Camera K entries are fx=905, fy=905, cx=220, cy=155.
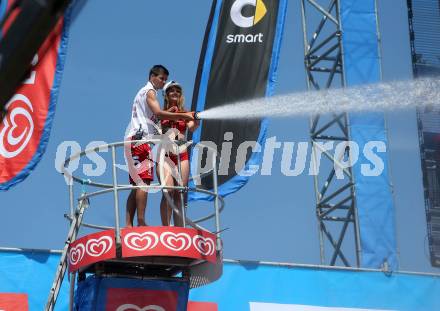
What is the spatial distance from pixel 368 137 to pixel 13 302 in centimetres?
704

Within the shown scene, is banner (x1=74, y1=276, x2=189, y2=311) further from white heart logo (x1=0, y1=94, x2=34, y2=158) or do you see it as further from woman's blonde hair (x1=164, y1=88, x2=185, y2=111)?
white heart logo (x1=0, y1=94, x2=34, y2=158)

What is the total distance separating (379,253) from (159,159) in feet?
16.2

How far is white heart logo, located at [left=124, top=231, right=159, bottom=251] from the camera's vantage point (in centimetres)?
923

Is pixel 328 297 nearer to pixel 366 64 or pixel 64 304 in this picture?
pixel 64 304

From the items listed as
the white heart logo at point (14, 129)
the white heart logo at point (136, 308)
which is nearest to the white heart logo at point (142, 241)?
the white heart logo at point (136, 308)

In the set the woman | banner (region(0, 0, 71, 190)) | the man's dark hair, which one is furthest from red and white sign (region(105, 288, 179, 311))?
banner (region(0, 0, 71, 190))

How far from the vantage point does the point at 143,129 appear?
402 inches

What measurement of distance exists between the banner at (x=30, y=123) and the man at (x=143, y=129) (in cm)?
190

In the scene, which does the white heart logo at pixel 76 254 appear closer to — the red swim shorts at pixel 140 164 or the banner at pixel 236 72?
the red swim shorts at pixel 140 164

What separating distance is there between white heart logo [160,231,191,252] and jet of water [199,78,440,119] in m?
3.85

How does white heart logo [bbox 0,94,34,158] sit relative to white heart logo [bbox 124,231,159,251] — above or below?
above

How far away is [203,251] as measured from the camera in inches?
374

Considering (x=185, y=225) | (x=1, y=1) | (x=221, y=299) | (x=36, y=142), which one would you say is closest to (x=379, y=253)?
(x=221, y=299)

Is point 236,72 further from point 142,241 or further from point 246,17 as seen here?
point 142,241
